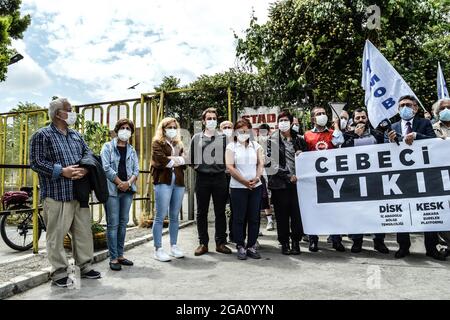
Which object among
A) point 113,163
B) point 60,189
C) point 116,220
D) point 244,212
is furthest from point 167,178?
point 60,189

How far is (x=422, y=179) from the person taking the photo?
494 centimetres

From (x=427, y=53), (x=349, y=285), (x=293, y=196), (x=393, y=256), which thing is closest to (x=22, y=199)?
(x=293, y=196)

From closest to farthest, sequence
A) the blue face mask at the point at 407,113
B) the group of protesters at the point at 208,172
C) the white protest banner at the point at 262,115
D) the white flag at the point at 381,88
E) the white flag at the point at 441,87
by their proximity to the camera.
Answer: the group of protesters at the point at 208,172, the blue face mask at the point at 407,113, the white flag at the point at 381,88, the white flag at the point at 441,87, the white protest banner at the point at 262,115

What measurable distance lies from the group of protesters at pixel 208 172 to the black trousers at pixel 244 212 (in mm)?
14

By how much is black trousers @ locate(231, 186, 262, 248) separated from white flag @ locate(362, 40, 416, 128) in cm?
238

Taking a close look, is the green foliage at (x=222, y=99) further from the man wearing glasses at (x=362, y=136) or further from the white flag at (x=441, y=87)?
the white flag at (x=441, y=87)

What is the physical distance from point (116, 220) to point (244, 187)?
171 centimetres

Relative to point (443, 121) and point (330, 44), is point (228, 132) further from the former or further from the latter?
point (330, 44)

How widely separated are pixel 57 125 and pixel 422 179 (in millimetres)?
4635

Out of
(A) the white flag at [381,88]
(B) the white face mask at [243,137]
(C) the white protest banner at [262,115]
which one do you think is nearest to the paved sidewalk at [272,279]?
(B) the white face mask at [243,137]

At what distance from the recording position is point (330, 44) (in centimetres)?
866

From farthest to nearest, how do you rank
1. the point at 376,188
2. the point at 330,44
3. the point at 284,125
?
the point at 330,44 < the point at 284,125 < the point at 376,188

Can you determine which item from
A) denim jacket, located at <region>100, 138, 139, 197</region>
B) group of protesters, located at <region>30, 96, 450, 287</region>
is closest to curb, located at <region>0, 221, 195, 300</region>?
group of protesters, located at <region>30, 96, 450, 287</region>

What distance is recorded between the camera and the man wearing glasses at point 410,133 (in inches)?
191
